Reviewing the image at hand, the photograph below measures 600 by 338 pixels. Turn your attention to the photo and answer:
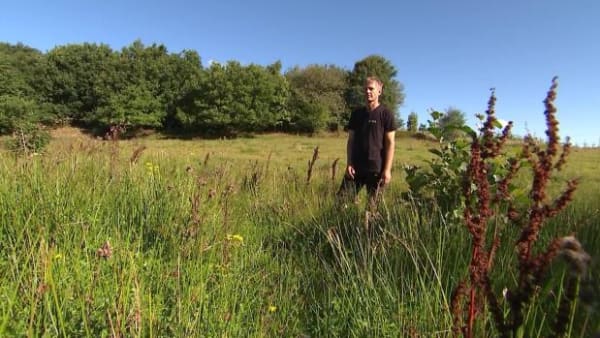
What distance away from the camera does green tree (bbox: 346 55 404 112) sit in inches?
2293

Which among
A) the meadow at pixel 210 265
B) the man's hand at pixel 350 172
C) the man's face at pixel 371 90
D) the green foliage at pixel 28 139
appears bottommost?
the meadow at pixel 210 265

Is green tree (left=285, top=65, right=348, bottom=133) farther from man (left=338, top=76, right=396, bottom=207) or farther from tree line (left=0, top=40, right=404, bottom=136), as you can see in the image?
man (left=338, top=76, right=396, bottom=207)

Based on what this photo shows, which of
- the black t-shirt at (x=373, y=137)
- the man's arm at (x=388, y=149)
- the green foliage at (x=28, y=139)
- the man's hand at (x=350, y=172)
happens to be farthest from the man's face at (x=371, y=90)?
the green foliage at (x=28, y=139)

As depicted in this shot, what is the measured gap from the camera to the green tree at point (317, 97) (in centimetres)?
4838

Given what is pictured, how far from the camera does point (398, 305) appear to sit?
2072 millimetres

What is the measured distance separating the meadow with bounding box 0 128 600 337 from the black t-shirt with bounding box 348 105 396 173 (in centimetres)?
74

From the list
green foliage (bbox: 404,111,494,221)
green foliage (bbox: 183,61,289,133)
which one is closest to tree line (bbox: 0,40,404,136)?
green foliage (bbox: 183,61,289,133)

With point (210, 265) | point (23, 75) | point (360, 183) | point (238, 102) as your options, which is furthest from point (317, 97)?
point (210, 265)

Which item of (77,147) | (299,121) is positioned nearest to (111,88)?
(299,121)

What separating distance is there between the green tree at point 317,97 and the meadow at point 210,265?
145 ft

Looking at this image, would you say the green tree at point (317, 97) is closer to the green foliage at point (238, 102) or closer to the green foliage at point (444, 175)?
the green foliage at point (238, 102)

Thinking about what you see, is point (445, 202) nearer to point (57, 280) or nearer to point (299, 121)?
point (57, 280)

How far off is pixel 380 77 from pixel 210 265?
198 ft

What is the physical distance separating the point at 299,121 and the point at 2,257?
4722 centimetres
